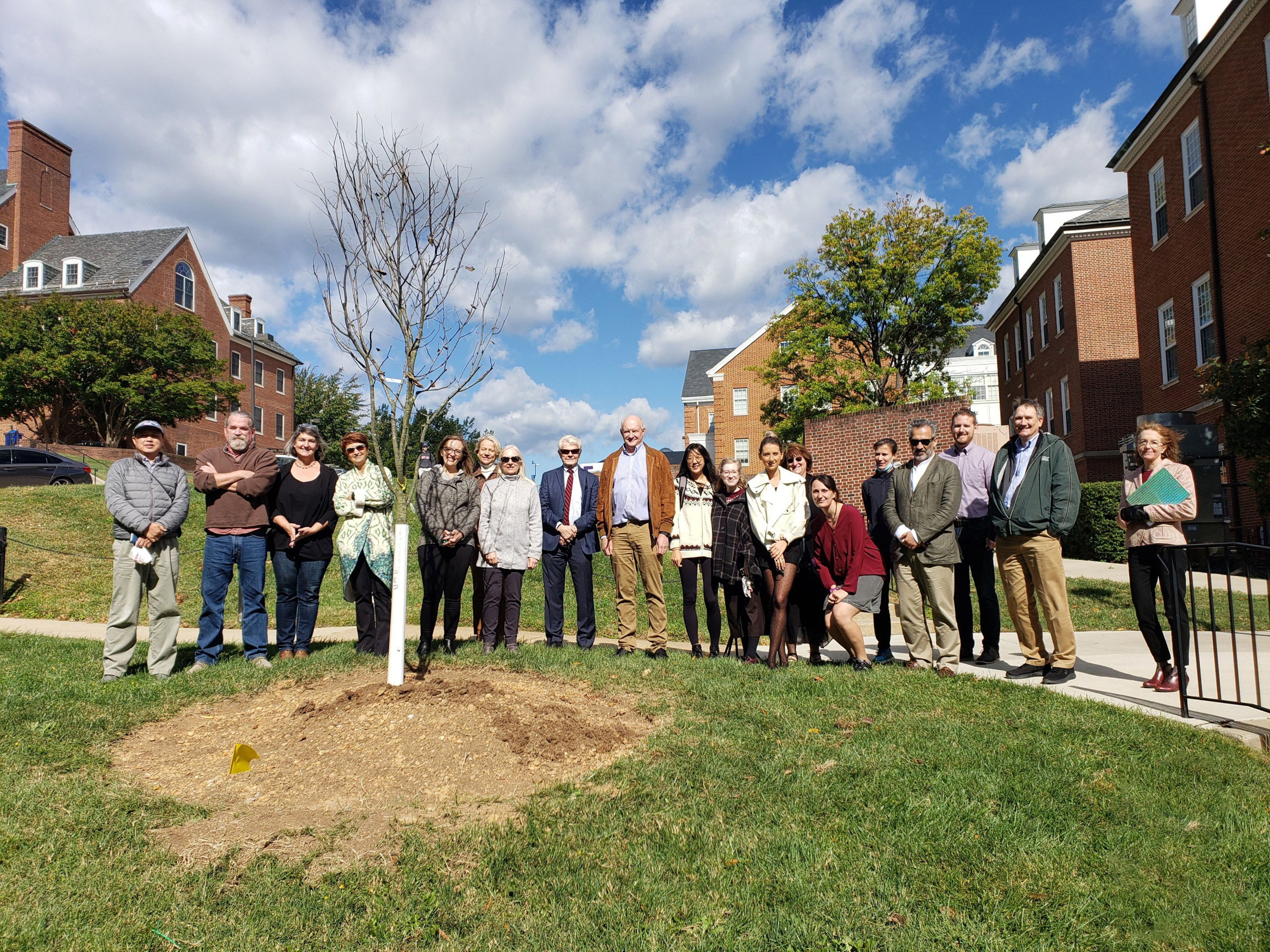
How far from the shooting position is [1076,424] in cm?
2556

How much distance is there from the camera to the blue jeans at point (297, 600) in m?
6.96

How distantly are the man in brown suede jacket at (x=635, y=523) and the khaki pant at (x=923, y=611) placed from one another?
212cm

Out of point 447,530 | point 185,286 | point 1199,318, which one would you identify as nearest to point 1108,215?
point 1199,318

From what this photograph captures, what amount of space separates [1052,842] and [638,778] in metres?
1.83

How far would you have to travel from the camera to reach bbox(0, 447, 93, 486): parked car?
74.4 ft

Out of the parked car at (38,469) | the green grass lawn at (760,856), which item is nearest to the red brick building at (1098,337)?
the green grass lawn at (760,856)

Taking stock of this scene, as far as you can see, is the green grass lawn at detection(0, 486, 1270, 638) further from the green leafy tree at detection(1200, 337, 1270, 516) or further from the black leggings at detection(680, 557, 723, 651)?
the black leggings at detection(680, 557, 723, 651)

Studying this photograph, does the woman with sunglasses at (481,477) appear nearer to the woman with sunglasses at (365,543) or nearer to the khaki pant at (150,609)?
the woman with sunglasses at (365,543)

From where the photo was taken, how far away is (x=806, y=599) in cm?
696

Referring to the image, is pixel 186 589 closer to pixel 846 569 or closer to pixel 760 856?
pixel 846 569

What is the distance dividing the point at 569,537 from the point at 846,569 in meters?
2.55

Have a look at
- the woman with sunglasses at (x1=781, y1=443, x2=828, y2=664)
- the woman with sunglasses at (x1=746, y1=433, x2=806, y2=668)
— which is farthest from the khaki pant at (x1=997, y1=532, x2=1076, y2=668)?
the woman with sunglasses at (x1=746, y1=433, x2=806, y2=668)

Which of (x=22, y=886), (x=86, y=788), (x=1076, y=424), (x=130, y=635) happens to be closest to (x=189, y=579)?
(x=130, y=635)

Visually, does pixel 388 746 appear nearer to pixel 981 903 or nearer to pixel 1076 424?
pixel 981 903
